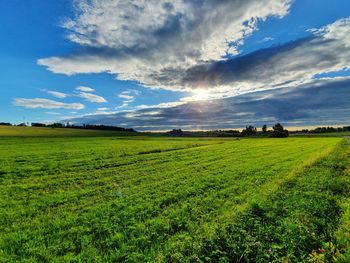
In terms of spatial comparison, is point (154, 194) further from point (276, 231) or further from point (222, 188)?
point (276, 231)

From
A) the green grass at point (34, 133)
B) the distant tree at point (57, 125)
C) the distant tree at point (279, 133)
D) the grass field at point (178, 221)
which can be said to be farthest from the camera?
the distant tree at point (57, 125)

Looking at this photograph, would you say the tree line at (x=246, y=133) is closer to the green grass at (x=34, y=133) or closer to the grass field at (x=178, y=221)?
the green grass at (x=34, y=133)

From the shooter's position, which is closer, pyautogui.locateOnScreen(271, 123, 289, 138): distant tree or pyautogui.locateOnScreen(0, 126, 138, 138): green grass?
pyautogui.locateOnScreen(0, 126, 138, 138): green grass

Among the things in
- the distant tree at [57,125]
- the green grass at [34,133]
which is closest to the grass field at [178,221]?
the green grass at [34,133]

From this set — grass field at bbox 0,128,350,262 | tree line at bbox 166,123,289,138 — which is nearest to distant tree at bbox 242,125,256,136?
tree line at bbox 166,123,289,138

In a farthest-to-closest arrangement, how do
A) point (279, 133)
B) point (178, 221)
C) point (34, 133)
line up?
point (279, 133), point (34, 133), point (178, 221)

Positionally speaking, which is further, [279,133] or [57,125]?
[57,125]

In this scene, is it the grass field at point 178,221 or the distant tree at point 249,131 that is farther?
the distant tree at point 249,131

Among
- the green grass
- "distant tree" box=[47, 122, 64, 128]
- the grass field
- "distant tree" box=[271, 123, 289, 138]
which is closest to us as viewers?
the grass field

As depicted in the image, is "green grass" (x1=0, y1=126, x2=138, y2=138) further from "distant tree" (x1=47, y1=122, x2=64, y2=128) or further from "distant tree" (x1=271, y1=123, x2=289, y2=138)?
"distant tree" (x1=271, y1=123, x2=289, y2=138)

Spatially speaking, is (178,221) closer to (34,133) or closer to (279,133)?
(34,133)

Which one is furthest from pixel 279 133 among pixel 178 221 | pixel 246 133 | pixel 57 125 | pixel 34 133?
pixel 178 221

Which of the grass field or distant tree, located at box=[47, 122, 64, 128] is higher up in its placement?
distant tree, located at box=[47, 122, 64, 128]

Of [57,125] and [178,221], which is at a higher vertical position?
[57,125]
